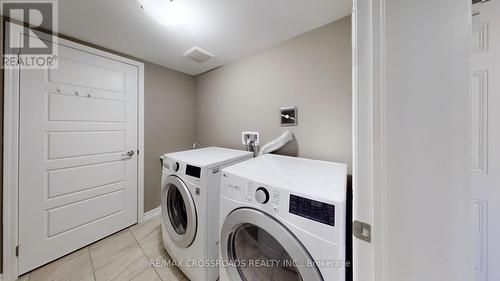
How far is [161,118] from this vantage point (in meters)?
2.23

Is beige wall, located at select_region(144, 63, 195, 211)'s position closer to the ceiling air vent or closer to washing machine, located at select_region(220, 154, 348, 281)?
the ceiling air vent

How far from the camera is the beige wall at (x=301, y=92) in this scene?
1.31m

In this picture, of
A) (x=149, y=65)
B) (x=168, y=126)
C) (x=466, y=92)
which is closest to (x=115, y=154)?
(x=168, y=126)

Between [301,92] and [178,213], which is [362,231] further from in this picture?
[178,213]

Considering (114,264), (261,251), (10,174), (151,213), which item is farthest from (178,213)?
(10,174)

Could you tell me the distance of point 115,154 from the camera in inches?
72.9

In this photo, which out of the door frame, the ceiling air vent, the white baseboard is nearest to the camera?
the door frame

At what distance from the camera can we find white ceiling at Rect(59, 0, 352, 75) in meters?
1.15

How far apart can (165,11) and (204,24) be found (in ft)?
0.90

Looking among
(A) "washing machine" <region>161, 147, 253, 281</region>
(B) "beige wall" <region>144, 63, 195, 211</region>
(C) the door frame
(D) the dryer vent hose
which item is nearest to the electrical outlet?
(D) the dryer vent hose

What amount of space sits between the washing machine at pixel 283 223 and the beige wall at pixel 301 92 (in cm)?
33

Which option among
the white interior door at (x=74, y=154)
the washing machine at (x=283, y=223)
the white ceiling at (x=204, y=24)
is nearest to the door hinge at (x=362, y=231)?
the washing machine at (x=283, y=223)

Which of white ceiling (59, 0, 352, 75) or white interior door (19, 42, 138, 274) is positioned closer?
white ceiling (59, 0, 352, 75)

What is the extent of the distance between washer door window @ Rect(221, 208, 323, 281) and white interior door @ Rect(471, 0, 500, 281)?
3.80 ft
